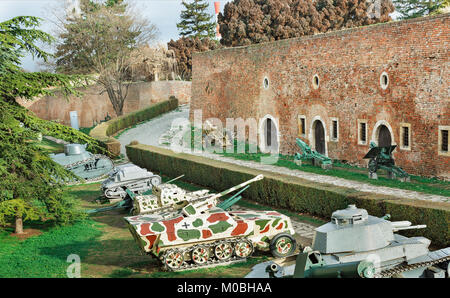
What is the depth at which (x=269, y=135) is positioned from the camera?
27734 mm

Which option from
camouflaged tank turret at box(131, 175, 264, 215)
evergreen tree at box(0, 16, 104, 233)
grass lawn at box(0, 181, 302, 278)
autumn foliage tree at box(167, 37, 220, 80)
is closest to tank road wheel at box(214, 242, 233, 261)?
grass lawn at box(0, 181, 302, 278)

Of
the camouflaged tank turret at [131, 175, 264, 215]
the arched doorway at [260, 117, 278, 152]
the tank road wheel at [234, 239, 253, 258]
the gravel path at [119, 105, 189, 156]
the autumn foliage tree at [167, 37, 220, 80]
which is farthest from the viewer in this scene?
the autumn foliage tree at [167, 37, 220, 80]

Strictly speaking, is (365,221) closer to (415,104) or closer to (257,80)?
(415,104)

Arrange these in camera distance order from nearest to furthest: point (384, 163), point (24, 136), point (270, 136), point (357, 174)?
point (24, 136) < point (384, 163) < point (357, 174) < point (270, 136)

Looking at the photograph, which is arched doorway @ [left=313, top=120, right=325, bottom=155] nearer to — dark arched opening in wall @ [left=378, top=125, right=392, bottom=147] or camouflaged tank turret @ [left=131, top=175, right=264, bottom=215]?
dark arched opening in wall @ [left=378, top=125, right=392, bottom=147]

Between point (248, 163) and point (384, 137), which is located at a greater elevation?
point (384, 137)

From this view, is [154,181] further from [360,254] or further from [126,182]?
[360,254]

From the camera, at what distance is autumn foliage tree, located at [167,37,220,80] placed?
5175 centimetres

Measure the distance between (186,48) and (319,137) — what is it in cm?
3110

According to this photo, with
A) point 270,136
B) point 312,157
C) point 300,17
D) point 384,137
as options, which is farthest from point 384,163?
point 300,17

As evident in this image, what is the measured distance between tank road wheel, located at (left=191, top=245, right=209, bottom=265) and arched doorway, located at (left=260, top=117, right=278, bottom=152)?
55.2 ft

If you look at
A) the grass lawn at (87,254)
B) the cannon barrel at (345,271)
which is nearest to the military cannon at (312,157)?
the grass lawn at (87,254)

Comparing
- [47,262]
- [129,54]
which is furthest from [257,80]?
[47,262]
